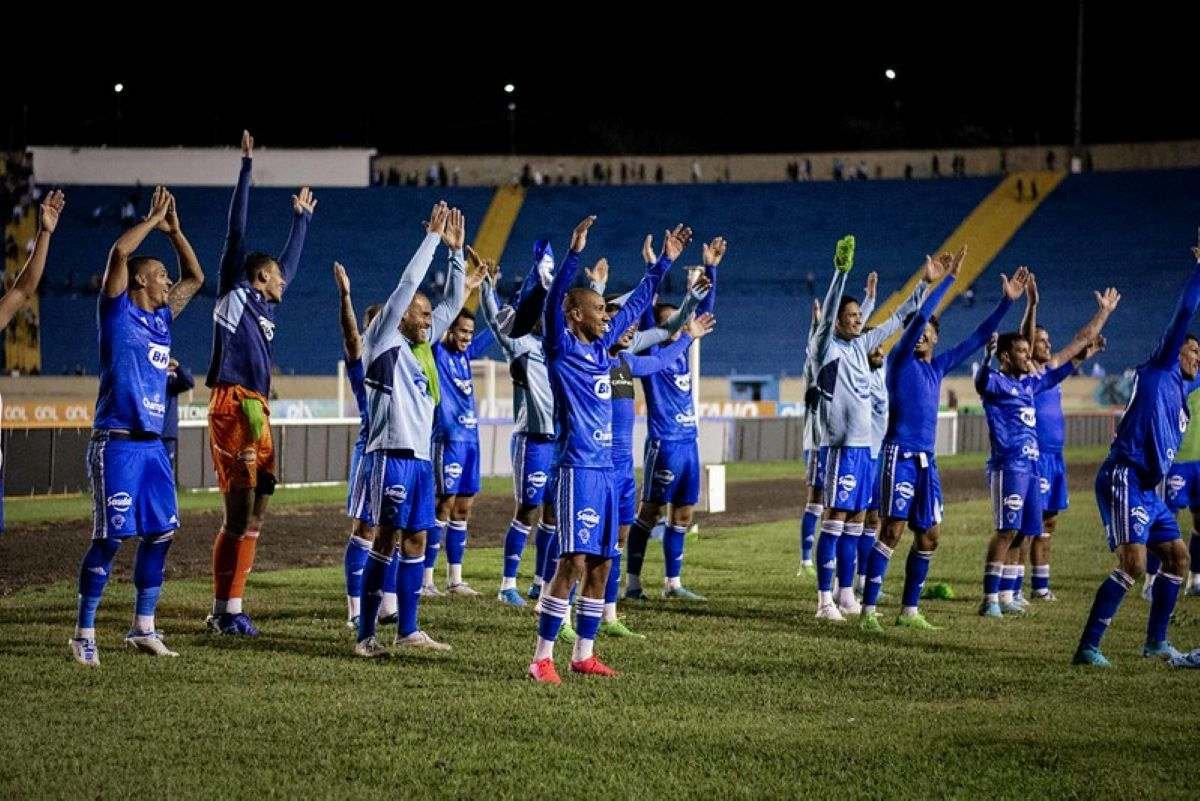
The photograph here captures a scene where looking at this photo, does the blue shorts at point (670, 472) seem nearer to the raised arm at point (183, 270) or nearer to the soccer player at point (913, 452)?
the soccer player at point (913, 452)

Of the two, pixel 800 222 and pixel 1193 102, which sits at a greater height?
pixel 1193 102

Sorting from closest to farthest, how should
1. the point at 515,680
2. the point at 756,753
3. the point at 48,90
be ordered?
the point at 756,753 → the point at 515,680 → the point at 48,90

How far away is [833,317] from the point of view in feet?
39.3

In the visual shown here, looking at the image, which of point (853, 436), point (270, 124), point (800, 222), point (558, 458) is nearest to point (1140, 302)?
point (800, 222)

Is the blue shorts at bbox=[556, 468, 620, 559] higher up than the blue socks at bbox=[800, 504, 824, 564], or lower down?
higher up

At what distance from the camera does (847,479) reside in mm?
12500

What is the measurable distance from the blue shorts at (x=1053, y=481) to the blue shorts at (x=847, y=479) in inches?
90.4

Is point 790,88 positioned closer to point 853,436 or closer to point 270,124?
point 270,124

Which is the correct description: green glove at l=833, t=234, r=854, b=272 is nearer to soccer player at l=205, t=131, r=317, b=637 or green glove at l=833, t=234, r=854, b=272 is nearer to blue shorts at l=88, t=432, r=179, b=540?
soccer player at l=205, t=131, r=317, b=637

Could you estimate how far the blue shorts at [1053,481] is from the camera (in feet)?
46.4

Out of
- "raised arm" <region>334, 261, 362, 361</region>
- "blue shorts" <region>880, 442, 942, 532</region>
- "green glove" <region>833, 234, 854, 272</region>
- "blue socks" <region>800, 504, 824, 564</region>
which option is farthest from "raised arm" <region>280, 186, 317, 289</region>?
"blue socks" <region>800, 504, 824, 564</region>

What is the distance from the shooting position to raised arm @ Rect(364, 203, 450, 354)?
9.50m

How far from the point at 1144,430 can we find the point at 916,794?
13.9 ft

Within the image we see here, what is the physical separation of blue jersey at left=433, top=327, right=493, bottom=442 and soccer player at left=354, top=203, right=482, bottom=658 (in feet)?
9.55
